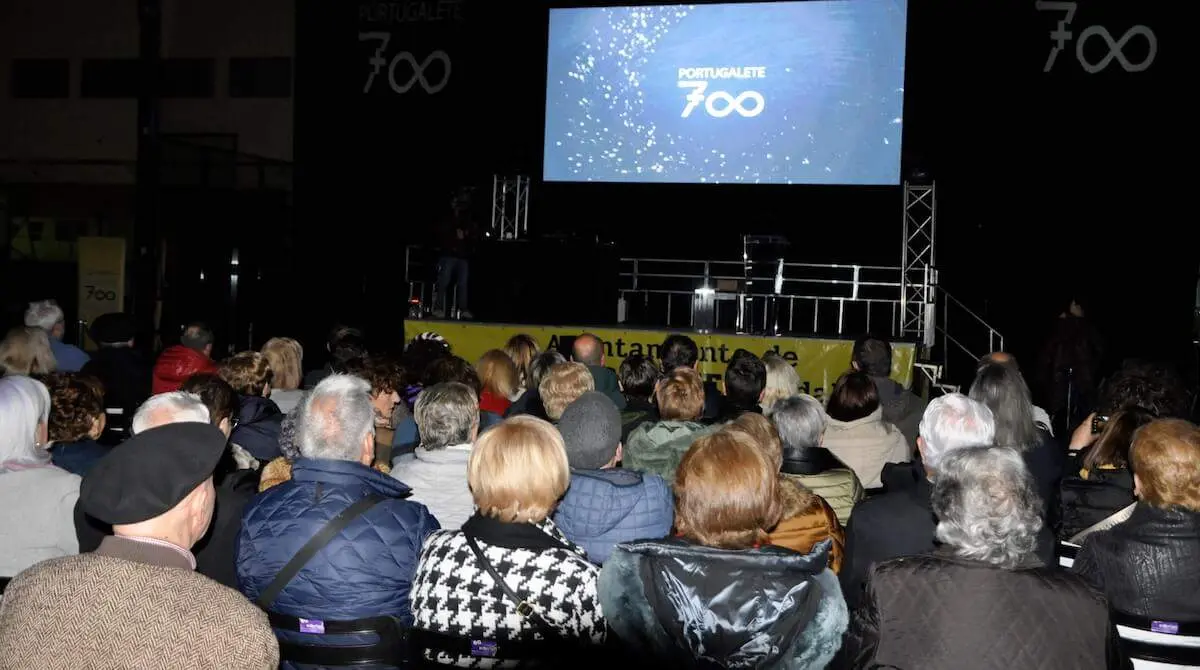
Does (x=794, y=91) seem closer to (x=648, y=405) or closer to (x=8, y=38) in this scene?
(x=648, y=405)


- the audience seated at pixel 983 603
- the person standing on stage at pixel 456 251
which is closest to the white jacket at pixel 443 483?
the audience seated at pixel 983 603

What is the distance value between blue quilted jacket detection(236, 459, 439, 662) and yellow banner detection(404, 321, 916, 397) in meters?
6.12

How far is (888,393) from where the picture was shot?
5.50 metres

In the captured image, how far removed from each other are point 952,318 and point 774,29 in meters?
4.08

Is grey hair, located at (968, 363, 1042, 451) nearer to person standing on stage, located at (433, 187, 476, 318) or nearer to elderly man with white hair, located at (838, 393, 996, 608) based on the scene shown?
elderly man with white hair, located at (838, 393, 996, 608)

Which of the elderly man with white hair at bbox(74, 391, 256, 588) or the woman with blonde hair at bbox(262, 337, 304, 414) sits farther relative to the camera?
the woman with blonde hair at bbox(262, 337, 304, 414)

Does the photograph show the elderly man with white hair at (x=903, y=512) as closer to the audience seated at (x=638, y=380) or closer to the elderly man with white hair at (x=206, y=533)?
the elderly man with white hair at (x=206, y=533)

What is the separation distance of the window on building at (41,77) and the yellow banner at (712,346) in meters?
13.6

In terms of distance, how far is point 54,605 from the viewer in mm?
1643

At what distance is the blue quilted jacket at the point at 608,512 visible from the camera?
119 inches

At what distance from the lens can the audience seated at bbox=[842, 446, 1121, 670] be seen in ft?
7.09

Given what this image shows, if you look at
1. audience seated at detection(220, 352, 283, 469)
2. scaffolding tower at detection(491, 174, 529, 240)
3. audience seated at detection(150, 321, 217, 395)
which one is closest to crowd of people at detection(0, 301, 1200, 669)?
audience seated at detection(220, 352, 283, 469)

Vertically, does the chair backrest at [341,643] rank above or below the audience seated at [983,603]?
below

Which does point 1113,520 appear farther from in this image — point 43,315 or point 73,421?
point 43,315
